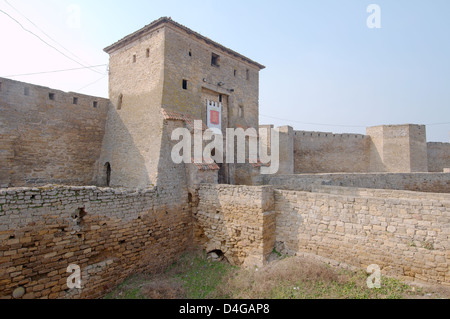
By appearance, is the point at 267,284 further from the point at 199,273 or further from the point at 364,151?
the point at 364,151

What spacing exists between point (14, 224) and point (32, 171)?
14.7 feet

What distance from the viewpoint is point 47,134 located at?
9.48 metres

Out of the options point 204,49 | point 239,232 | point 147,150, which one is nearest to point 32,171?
point 147,150

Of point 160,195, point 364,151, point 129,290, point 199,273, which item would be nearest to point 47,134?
point 160,195

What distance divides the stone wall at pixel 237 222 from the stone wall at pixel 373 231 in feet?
2.03

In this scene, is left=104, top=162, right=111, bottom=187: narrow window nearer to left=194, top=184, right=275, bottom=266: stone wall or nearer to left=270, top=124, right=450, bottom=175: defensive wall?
left=194, top=184, right=275, bottom=266: stone wall

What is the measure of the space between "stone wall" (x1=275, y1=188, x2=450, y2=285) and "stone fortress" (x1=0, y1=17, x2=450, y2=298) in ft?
0.08

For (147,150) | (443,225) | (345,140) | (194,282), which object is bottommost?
(194,282)

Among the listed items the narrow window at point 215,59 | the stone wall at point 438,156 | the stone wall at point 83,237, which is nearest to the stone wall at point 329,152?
the stone wall at point 438,156

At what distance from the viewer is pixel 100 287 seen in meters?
6.71

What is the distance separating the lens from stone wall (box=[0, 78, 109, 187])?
8586 millimetres

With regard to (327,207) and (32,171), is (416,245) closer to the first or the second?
(327,207)

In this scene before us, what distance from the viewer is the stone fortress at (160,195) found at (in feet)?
18.6

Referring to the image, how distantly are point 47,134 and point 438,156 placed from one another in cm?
3093
